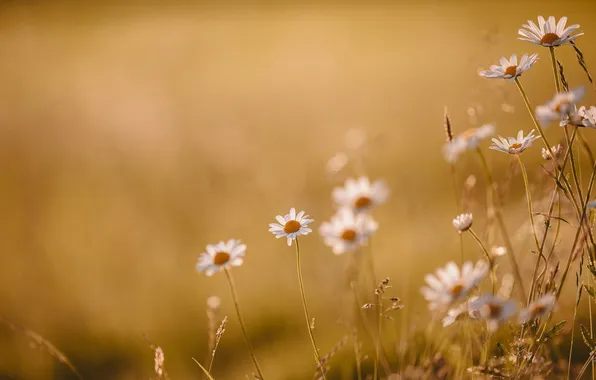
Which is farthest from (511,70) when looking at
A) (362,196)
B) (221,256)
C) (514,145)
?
(221,256)

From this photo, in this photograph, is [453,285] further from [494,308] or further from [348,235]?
[348,235]

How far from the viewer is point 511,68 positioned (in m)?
0.87

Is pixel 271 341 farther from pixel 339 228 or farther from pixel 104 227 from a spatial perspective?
pixel 104 227

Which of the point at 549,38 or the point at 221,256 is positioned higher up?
the point at 549,38

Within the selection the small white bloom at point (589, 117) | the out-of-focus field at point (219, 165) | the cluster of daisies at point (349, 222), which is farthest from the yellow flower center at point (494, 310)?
the out-of-focus field at point (219, 165)

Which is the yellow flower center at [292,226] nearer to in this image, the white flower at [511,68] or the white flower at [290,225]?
the white flower at [290,225]

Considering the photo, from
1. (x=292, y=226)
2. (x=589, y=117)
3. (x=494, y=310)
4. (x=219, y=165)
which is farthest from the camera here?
(x=219, y=165)

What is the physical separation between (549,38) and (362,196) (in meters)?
0.42

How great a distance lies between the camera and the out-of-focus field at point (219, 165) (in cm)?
170

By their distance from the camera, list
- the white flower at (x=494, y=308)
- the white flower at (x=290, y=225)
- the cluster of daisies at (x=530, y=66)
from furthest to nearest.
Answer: the white flower at (x=290, y=225)
the cluster of daisies at (x=530, y=66)
the white flower at (x=494, y=308)

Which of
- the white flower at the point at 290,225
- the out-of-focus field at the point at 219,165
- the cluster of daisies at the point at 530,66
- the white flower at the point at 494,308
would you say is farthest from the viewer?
the out-of-focus field at the point at 219,165

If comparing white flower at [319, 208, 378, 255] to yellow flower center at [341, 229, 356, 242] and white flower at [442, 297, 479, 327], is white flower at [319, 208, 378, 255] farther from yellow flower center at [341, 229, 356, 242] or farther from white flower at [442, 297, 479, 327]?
white flower at [442, 297, 479, 327]

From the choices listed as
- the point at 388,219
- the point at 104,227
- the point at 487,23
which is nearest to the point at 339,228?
the point at 388,219

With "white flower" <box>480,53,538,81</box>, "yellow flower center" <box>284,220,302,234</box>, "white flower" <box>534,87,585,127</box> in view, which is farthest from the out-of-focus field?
"yellow flower center" <box>284,220,302,234</box>
